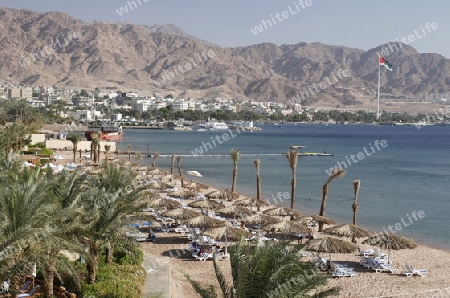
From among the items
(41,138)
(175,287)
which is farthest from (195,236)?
(41,138)

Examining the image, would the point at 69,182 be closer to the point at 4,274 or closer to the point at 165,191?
the point at 4,274

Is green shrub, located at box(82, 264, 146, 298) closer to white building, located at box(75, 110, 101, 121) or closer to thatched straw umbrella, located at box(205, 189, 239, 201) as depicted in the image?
thatched straw umbrella, located at box(205, 189, 239, 201)

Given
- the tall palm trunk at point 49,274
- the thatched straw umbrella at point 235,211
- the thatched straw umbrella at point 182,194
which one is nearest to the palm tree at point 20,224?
the tall palm trunk at point 49,274

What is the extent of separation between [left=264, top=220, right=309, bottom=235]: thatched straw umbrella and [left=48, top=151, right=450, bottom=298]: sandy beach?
122 centimetres

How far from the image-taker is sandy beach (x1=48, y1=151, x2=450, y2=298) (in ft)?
49.7

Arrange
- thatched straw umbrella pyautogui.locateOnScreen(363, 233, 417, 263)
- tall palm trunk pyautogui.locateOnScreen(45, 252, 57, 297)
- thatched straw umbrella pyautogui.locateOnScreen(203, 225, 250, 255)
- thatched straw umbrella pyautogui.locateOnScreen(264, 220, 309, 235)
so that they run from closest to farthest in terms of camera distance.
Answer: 1. tall palm trunk pyautogui.locateOnScreen(45, 252, 57, 297)
2. thatched straw umbrella pyautogui.locateOnScreen(363, 233, 417, 263)
3. thatched straw umbrella pyautogui.locateOnScreen(203, 225, 250, 255)
4. thatched straw umbrella pyautogui.locateOnScreen(264, 220, 309, 235)

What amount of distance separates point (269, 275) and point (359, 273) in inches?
375

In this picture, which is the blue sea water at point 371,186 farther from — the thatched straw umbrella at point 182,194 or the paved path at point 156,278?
the paved path at point 156,278

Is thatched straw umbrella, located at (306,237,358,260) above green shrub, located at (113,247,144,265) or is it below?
above

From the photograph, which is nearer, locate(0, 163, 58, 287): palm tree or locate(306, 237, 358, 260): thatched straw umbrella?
locate(0, 163, 58, 287): palm tree

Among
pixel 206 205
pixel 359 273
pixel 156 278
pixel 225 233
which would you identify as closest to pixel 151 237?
pixel 225 233

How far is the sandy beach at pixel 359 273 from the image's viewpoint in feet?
49.7

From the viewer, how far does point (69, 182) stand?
45.6 feet

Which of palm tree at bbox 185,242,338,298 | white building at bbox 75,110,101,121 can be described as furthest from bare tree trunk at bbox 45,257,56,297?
white building at bbox 75,110,101,121
